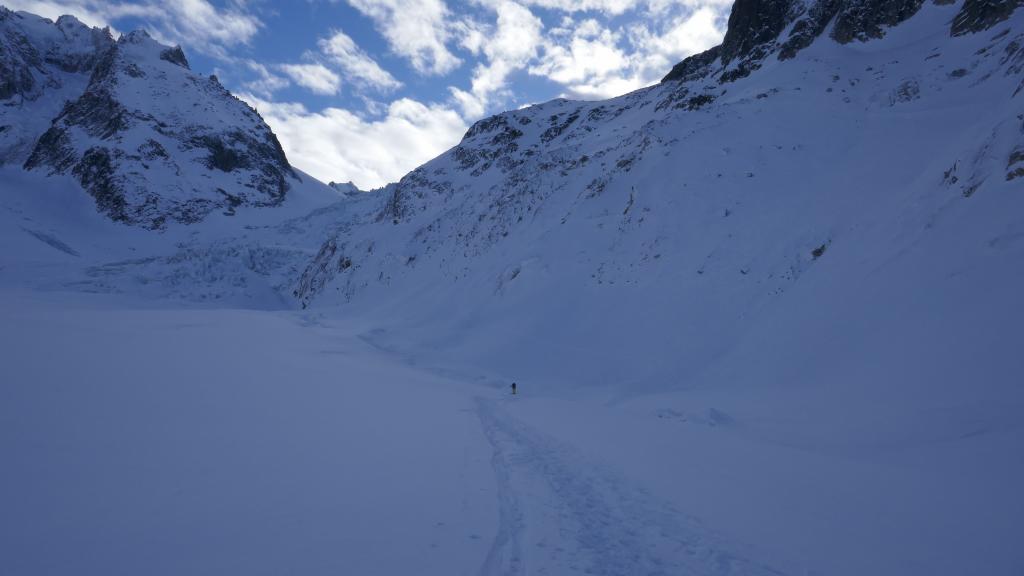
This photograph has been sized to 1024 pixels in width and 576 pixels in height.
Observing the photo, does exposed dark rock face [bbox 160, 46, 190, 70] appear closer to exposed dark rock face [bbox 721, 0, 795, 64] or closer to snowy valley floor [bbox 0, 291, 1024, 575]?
exposed dark rock face [bbox 721, 0, 795, 64]

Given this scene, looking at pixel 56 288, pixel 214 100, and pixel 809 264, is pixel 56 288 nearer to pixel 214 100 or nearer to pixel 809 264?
pixel 809 264

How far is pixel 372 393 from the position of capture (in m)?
9.55

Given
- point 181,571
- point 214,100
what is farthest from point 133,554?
point 214,100

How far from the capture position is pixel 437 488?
16.5ft

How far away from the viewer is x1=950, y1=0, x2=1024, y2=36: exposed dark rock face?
18.6m

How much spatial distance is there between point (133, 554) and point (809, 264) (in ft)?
48.6

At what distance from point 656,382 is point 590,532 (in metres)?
8.23

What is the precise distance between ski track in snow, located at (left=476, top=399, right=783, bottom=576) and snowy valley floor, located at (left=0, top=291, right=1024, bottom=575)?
24 millimetres

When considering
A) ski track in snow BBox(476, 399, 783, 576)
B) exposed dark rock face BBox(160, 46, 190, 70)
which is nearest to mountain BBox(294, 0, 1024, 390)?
ski track in snow BBox(476, 399, 783, 576)

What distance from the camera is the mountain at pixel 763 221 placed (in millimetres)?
9422

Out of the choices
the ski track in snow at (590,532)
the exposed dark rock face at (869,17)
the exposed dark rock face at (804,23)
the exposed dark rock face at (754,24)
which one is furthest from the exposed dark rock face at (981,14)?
the ski track in snow at (590,532)

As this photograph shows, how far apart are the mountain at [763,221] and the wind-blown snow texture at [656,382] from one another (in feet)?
0.37

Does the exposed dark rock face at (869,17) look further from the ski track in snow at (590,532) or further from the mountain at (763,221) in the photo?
the ski track in snow at (590,532)

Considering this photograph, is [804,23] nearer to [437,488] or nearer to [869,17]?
[869,17]
